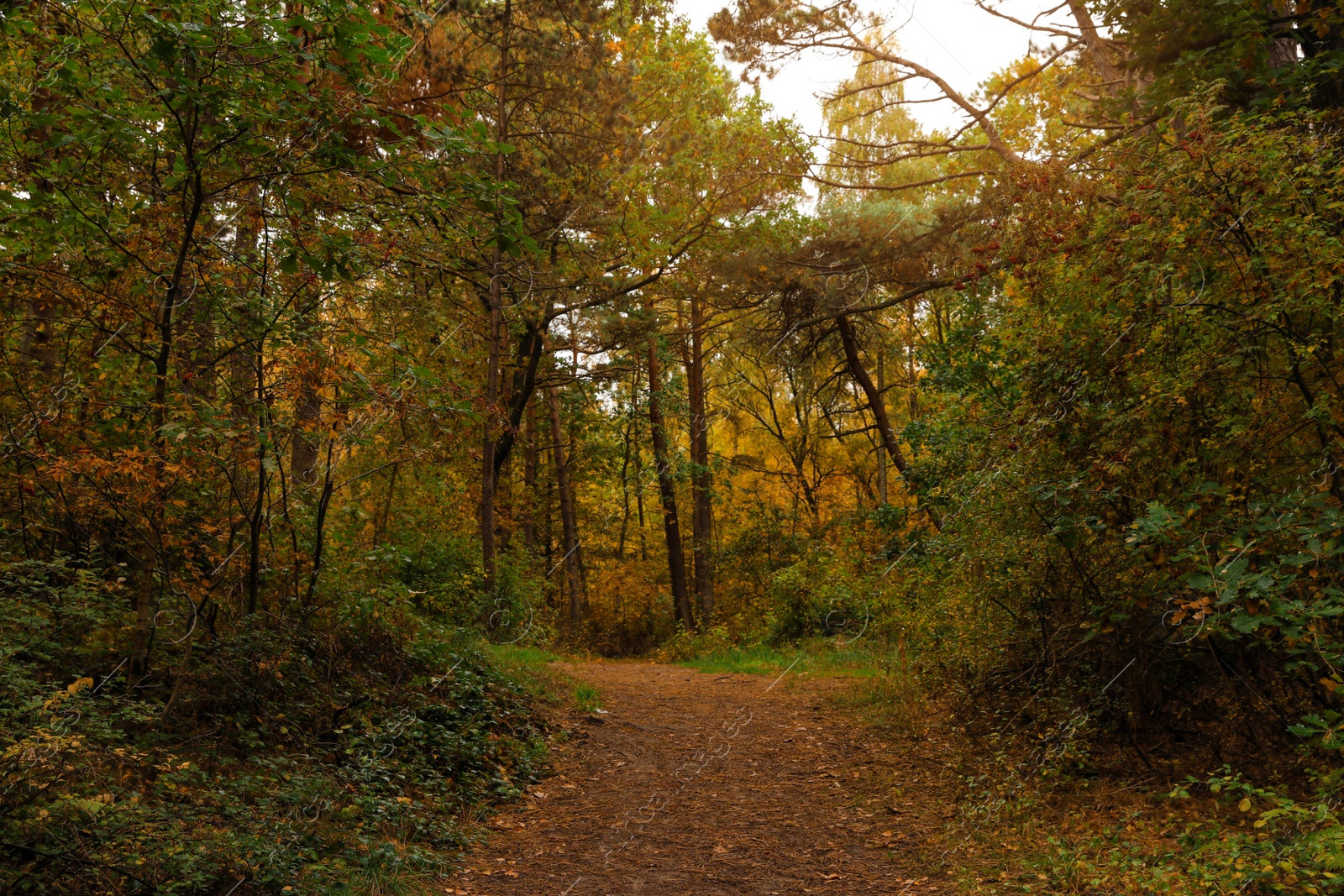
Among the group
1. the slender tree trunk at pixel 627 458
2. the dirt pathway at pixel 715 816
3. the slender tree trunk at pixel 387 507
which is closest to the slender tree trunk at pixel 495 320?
the dirt pathway at pixel 715 816

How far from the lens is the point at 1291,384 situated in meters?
4.76

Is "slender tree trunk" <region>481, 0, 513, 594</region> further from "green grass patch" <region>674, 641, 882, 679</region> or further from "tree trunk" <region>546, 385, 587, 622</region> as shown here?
"tree trunk" <region>546, 385, 587, 622</region>

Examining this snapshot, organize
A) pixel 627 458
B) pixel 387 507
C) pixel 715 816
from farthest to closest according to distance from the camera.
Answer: pixel 627 458 < pixel 387 507 < pixel 715 816

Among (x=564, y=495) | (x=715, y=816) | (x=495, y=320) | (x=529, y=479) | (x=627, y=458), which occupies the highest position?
(x=495, y=320)

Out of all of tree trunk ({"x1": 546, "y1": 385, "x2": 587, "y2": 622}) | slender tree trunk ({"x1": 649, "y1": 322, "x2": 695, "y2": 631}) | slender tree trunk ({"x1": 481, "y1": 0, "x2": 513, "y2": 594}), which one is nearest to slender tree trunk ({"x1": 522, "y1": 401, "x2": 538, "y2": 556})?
tree trunk ({"x1": 546, "y1": 385, "x2": 587, "y2": 622})

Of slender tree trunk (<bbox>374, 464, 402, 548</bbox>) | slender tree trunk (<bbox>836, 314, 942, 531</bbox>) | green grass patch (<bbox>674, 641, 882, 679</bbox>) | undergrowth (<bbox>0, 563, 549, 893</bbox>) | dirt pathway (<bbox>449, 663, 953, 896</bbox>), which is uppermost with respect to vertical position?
slender tree trunk (<bbox>836, 314, 942, 531</bbox>)

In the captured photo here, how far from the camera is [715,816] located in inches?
240

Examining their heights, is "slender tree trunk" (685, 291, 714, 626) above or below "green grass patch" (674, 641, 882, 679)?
above

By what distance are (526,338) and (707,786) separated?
10.5 m

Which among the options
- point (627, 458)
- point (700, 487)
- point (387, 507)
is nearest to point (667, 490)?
point (700, 487)

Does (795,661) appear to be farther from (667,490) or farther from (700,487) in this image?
(700,487)

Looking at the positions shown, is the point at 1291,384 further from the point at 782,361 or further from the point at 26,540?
the point at 782,361

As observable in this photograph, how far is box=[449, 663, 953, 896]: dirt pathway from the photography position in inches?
191

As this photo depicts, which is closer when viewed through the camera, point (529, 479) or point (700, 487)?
point (529, 479)
